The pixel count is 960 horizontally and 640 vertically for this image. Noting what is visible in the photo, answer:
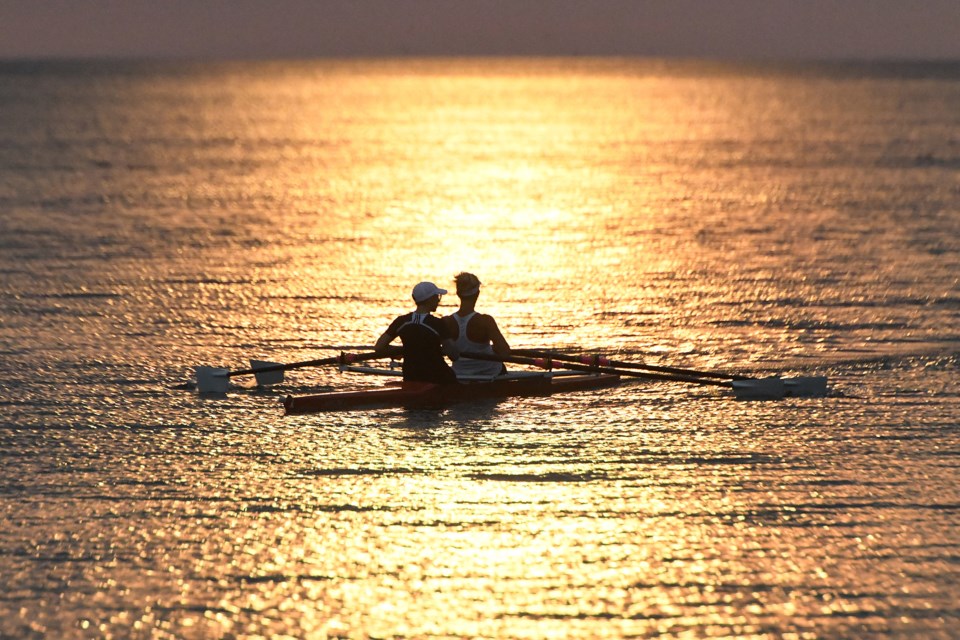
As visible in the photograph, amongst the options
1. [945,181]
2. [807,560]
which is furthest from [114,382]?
[945,181]

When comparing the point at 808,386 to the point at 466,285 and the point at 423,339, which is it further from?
the point at 423,339

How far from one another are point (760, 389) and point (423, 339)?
3.79 m

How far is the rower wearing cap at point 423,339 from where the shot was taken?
16.2m

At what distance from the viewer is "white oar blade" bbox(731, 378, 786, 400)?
16.9 metres

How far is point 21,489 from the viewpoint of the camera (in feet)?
44.5

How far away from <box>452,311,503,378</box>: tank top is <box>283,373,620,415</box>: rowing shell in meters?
0.21

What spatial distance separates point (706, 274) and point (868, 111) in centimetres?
8153

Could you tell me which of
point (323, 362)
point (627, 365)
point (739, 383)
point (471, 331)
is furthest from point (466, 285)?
point (739, 383)

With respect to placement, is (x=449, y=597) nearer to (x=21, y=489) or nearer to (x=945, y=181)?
(x=21, y=489)

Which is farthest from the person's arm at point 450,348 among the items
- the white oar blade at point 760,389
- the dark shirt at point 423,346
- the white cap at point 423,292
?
the white oar blade at point 760,389

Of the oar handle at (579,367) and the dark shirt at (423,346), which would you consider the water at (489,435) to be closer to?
the oar handle at (579,367)

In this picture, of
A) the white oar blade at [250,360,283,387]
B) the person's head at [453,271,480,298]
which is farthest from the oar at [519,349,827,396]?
the white oar blade at [250,360,283,387]

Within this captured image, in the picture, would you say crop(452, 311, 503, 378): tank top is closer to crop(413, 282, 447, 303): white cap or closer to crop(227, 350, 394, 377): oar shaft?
crop(413, 282, 447, 303): white cap

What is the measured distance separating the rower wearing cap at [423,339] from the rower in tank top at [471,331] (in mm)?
187
